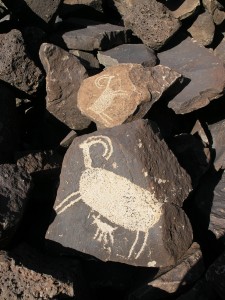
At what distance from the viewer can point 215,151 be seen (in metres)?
2.97

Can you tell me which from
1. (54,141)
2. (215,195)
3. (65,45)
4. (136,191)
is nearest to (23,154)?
(54,141)

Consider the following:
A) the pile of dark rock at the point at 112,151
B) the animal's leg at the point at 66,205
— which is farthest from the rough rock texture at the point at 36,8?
the animal's leg at the point at 66,205

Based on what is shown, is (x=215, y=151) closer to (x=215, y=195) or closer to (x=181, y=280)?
(x=215, y=195)

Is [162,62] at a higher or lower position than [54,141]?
higher

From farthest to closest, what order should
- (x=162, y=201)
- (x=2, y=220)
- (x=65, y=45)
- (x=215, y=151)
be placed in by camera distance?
(x=65, y=45) < (x=215, y=151) < (x=162, y=201) < (x=2, y=220)

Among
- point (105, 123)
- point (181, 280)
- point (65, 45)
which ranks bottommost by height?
point (181, 280)

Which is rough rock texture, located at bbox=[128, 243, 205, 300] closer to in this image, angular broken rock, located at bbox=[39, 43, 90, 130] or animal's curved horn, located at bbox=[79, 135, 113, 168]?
animal's curved horn, located at bbox=[79, 135, 113, 168]

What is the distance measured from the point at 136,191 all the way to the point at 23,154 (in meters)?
0.70

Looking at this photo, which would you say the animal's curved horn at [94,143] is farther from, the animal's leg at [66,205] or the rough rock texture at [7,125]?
the rough rock texture at [7,125]

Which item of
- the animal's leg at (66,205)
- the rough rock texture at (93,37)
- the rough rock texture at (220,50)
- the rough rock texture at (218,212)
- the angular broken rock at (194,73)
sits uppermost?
the rough rock texture at (93,37)

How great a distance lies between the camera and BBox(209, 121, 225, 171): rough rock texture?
9.48ft

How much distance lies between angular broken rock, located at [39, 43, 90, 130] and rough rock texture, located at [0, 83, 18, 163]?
0.23 meters

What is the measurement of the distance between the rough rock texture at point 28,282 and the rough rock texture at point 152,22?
179 cm

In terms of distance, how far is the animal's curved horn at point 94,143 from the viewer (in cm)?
258
